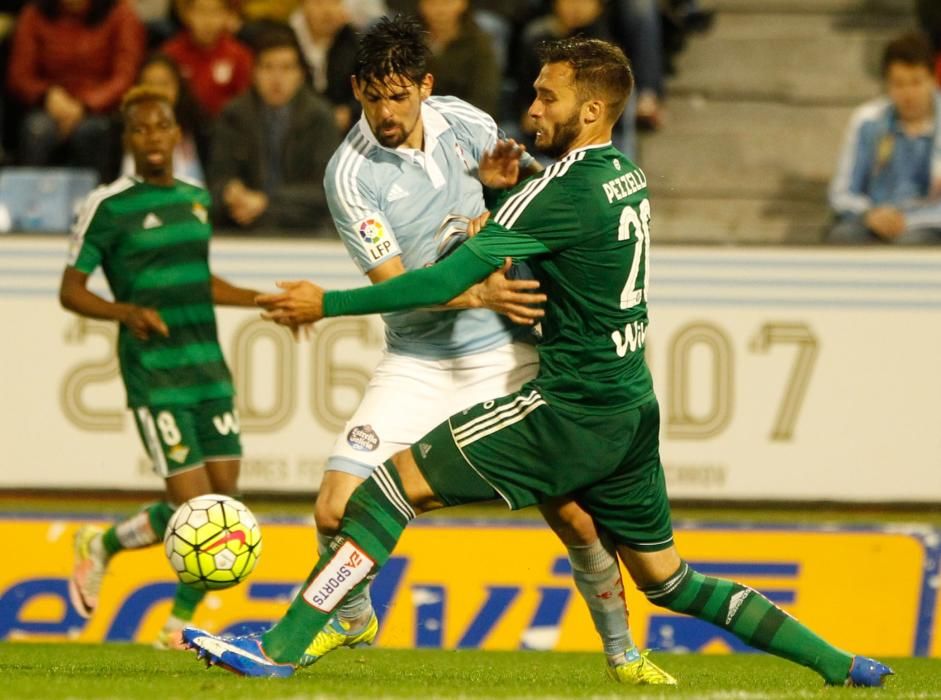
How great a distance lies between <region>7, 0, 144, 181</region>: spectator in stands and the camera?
10195 mm

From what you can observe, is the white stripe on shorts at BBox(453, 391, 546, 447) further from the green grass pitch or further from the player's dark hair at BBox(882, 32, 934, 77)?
the player's dark hair at BBox(882, 32, 934, 77)

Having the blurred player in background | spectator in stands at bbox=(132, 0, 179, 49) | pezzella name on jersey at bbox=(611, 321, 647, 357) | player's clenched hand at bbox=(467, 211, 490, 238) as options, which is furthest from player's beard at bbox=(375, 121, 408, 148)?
spectator in stands at bbox=(132, 0, 179, 49)

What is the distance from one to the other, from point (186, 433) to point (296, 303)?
8.26 feet

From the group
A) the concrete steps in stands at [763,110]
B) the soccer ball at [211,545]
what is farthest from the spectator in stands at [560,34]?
the soccer ball at [211,545]

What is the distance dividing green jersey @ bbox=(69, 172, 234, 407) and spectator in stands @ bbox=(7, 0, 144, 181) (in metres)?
3.02

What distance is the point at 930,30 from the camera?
35.7 ft

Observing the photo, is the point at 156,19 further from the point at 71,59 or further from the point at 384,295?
the point at 384,295

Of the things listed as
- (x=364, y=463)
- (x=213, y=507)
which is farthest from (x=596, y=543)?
(x=213, y=507)

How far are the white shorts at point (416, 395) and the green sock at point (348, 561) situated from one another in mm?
661

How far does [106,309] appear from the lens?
7.09 meters

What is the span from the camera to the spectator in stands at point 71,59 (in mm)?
10195

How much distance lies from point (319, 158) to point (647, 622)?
9.82 ft

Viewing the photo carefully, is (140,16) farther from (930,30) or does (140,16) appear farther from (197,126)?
(930,30)

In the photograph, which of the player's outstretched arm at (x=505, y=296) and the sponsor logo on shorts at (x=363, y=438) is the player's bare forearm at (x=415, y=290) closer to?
the player's outstretched arm at (x=505, y=296)
